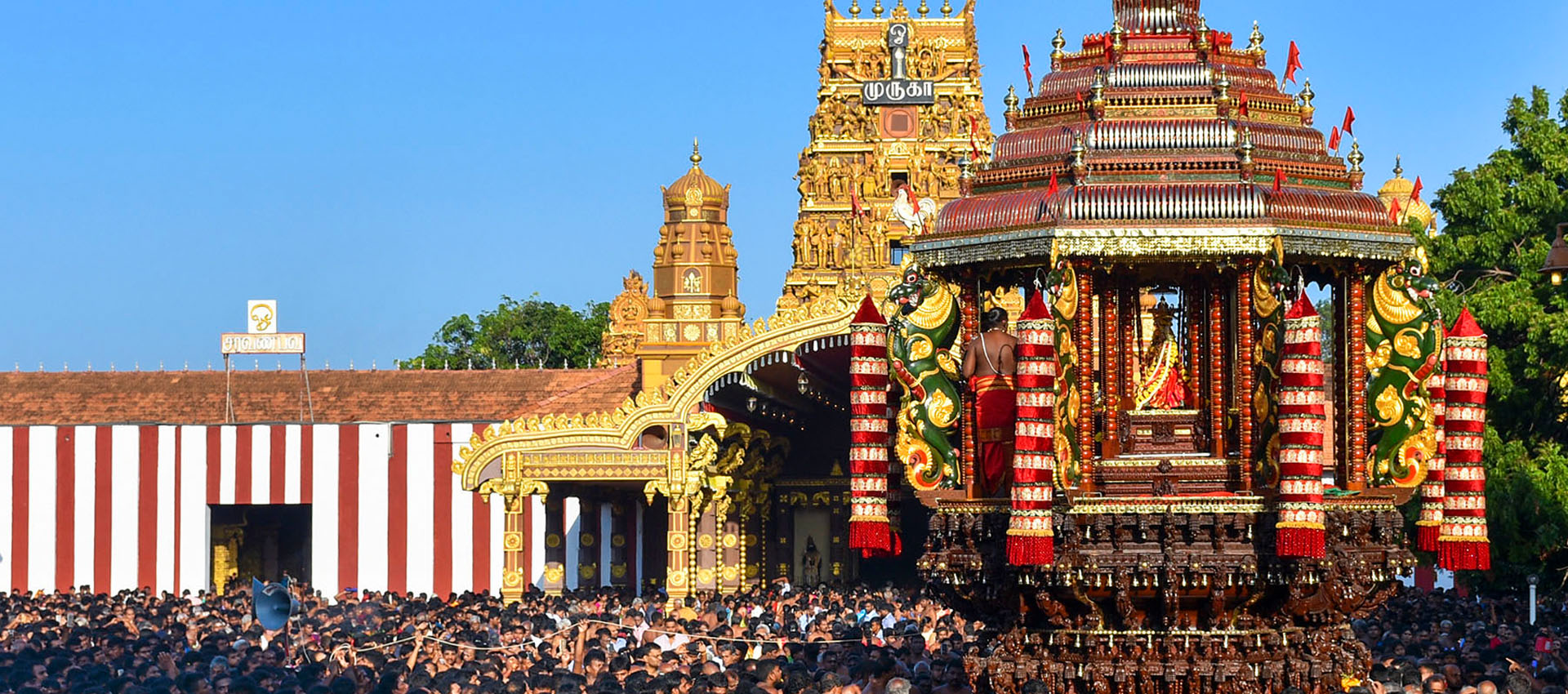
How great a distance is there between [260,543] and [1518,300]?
102 feet

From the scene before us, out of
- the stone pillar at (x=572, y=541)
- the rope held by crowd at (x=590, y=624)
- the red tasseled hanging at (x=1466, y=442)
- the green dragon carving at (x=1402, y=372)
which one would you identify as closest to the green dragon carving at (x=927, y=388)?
the green dragon carving at (x=1402, y=372)

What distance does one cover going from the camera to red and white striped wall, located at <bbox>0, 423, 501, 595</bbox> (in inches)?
1945

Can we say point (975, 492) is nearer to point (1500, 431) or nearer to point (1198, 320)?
point (1198, 320)

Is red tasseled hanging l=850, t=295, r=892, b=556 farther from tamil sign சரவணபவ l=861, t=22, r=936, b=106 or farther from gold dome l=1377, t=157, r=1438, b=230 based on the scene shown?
tamil sign சரவணபவ l=861, t=22, r=936, b=106

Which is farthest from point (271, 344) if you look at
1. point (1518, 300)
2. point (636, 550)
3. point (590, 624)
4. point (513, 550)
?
point (1518, 300)

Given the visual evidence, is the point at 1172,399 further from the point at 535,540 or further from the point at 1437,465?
the point at 535,540

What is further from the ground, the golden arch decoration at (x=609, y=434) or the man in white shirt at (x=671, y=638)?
the golden arch decoration at (x=609, y=434)

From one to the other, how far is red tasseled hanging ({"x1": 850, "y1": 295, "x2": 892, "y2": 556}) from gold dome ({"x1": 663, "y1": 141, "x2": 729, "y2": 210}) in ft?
83.4

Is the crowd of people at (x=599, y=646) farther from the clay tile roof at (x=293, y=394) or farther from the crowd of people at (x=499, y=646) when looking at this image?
the clay tile roof at (x=293, y=394)

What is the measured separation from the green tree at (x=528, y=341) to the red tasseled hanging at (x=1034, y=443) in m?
67.6

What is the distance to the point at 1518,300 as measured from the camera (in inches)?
1347

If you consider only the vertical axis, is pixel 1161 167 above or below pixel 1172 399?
above

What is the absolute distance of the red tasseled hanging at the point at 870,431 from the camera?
784 inches

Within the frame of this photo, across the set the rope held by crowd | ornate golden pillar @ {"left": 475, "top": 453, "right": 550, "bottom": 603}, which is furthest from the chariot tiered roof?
ornate golden pillar @ {"left": 475, "top": 453, "right": 550, "bottom": 603}
